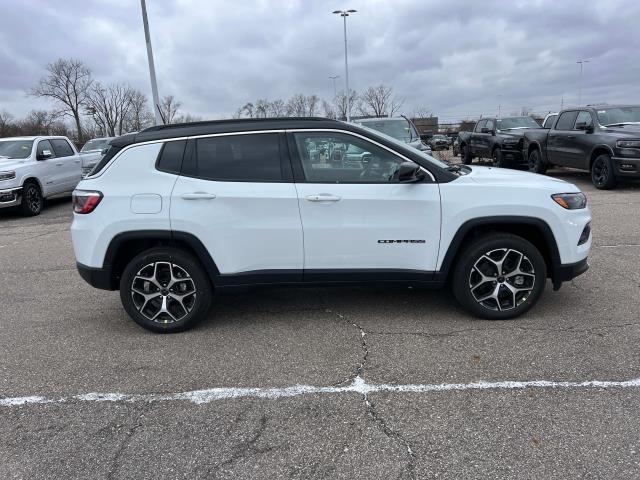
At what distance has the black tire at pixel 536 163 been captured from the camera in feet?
46.4

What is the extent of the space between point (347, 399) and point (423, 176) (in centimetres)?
190

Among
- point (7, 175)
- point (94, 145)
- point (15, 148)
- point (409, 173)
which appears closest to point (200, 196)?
point (409, 173)

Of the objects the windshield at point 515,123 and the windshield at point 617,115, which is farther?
the windshield at point 515,123

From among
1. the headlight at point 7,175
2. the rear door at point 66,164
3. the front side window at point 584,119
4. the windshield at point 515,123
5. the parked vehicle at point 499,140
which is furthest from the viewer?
the windshield at point 515,123

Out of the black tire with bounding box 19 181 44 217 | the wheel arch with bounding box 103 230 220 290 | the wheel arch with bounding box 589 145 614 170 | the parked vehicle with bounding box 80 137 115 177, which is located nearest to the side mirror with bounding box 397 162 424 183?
the wheel arch with bounding box 103 230 220 290

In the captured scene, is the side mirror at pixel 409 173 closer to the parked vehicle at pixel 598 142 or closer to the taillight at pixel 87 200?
the taillight at pixel 87 200

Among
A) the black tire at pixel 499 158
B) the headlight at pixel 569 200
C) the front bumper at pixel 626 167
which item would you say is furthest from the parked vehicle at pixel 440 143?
the headlight at pixel 569 200

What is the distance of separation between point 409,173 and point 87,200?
2.65 meters

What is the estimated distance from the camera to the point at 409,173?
4.08 metres

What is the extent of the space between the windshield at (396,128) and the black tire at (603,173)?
13.6ft

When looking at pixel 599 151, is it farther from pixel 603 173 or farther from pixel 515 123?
pixel 515 123

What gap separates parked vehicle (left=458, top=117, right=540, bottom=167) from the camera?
16.1 m

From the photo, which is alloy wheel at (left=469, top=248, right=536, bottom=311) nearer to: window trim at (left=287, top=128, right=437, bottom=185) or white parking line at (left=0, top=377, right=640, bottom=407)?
window trim at (left=287, top=128, right=437, bottom=185)

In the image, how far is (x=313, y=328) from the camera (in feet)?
14.5
